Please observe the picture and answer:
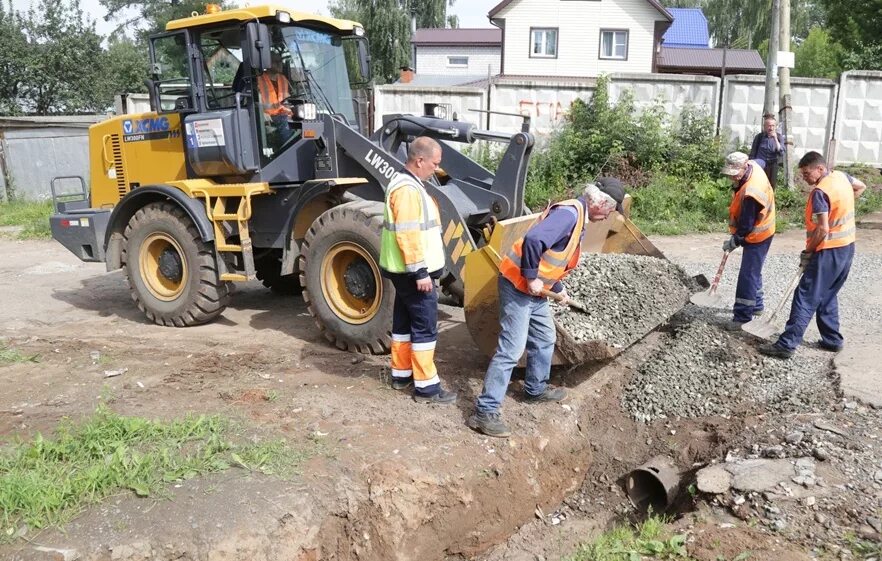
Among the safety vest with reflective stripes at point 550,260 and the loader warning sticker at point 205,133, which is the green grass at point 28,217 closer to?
the loader warning sticker at point 205,133

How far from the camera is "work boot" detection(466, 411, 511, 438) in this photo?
457 cm

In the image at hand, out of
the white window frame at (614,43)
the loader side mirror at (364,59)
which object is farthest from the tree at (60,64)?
the loader side mirror at (364,59)

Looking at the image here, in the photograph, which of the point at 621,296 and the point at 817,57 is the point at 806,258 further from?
the point at 817,57

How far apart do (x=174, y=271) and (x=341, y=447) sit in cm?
358

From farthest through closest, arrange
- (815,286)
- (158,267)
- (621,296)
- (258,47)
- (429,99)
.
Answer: (429,99)
(158,267)
(258,47)
(815,286)
(621,296)

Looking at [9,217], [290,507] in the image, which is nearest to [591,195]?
[290,507]

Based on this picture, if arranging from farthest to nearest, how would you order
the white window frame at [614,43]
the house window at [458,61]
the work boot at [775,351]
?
1. the house window at [458,61]
2. the white window frame at [614,43]
3. the work boot at [775,351]

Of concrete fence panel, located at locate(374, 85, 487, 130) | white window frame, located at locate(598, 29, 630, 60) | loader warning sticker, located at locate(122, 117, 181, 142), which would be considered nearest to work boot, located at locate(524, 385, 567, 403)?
loader warning sticker, located at locate(122, 117, 181, 142)

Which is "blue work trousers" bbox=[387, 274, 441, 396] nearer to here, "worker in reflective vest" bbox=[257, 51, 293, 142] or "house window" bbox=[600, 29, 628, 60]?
"worker in reflective vest" bbox=[257, 51, 293, 142]

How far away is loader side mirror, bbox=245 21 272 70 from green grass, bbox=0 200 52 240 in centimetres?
894

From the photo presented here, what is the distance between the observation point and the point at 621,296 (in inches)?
221

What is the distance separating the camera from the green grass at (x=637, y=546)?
360cm

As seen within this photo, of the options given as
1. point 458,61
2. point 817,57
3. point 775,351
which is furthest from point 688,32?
point 775,351

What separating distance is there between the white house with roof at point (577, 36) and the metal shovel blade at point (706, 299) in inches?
973
